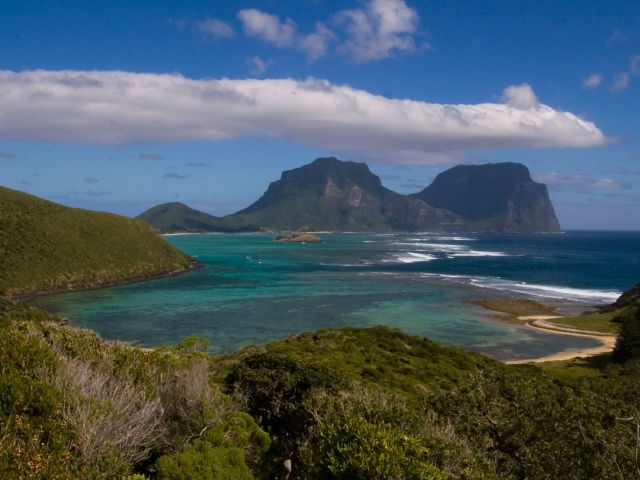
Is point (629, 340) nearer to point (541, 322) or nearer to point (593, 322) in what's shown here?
point (541, 322)

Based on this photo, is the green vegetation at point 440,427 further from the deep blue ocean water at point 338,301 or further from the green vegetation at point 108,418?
the deep blue ocean water at point 338,301

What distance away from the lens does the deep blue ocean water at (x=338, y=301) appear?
5509cm

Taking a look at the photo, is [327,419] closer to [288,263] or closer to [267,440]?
[267,440]

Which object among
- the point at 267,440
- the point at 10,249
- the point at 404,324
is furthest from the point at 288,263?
the point at 267,440

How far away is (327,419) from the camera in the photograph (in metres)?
12.9

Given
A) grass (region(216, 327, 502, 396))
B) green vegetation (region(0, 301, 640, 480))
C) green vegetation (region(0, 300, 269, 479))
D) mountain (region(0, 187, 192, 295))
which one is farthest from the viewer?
mountain (region(0, 187, 192, 295))

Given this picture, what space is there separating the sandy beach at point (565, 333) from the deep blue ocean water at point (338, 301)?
140 centimetres

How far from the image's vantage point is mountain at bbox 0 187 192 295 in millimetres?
87250

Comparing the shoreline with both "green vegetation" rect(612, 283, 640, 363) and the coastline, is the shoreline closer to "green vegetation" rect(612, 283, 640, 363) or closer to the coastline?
the coastline

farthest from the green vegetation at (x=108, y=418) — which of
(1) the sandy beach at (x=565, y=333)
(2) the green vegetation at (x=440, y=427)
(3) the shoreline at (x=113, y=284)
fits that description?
(3) the shoreline at (x=113, y=284)

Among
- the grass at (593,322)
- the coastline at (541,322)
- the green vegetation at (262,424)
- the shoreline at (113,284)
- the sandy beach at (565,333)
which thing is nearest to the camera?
the green vegetation at (262,424)

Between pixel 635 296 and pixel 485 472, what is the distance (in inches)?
2885

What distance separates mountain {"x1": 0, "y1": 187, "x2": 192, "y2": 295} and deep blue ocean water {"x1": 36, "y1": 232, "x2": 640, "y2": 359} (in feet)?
22.9

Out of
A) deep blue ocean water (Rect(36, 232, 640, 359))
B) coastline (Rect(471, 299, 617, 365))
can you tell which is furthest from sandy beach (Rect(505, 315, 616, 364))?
deep blue ocean water (Rect(36, 232, 640, 359))
